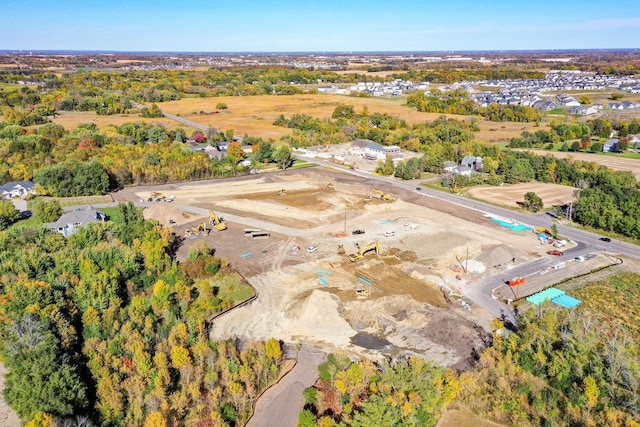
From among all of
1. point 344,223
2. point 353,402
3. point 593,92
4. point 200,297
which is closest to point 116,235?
point 200,297

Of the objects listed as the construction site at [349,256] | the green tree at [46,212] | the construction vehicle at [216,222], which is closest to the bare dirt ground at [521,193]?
the construction site at [349,256]

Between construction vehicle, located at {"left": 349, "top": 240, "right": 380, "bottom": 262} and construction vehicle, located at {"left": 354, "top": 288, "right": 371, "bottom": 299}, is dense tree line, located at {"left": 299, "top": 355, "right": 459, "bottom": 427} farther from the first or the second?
construction vehicle, located at {"left": 349, "top": 240, "right": 380, "bottom": 262}

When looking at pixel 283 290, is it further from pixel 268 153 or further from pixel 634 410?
pixel 268 153

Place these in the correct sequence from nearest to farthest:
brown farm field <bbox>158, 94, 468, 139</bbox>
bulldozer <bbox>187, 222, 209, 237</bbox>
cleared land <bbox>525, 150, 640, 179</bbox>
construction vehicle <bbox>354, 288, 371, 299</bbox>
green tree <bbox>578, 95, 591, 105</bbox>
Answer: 1. construction vehicle <bbox>354, 288, 371, 299</bbox>
2. bulldozer <bbox>187, 222, 209, 237</bbox>
3. cleared land <bbox>525, 150, 640, 179</bbox>
4. brown farm field <bbox>158, 94, 468, 139</bbox>
5. green tree <bbox>578, 95, 591, 105</bbox>

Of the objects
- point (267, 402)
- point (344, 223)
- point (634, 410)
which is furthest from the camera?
point (344, 223)

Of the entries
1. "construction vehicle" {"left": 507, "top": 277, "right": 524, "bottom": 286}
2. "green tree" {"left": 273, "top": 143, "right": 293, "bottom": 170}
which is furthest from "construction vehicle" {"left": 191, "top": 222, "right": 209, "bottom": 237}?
"construction vehicle" {"left": 507, "top": 277, "right": 524, "bottom": 286}

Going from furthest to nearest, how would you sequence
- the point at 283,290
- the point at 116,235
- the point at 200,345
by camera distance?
Answer: 1. the point at 116,235
2. the point at 283,290
3. the point at 200,345

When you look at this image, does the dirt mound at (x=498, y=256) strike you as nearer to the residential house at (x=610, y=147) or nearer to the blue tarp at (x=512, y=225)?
the blue tarp at (x=512, y=225)
